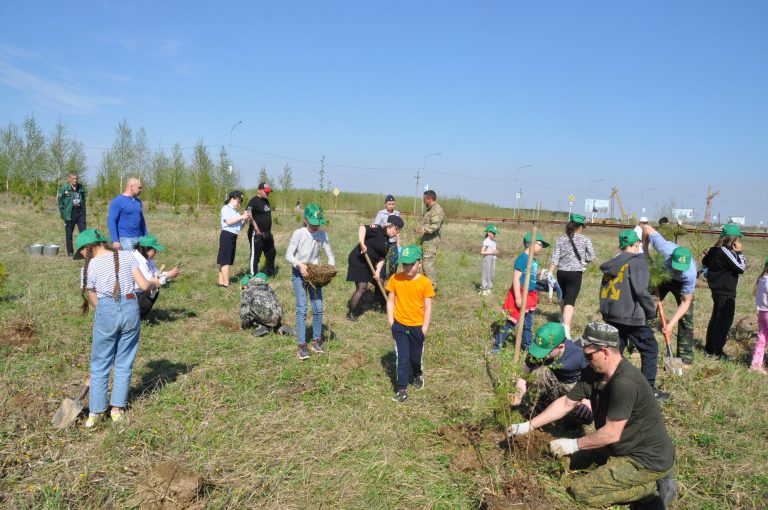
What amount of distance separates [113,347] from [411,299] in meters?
2.62

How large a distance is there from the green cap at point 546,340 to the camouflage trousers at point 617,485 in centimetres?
94

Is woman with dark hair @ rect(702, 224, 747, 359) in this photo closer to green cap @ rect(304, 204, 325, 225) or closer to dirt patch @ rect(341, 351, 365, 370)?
dirt patch @ rect(341, 351, 365, 370)

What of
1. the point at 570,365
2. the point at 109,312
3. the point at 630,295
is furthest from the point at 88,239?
the point at 630,295

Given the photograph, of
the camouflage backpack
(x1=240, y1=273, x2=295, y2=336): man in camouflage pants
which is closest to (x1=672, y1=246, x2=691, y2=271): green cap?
(x1=240, y1=273, x2=295, y2=336): man in camouflage pants

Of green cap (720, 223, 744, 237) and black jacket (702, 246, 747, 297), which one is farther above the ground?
green cap (720, 223, 744, 237)

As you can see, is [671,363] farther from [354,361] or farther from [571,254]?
[354,361]

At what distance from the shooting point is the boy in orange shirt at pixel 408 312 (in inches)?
188

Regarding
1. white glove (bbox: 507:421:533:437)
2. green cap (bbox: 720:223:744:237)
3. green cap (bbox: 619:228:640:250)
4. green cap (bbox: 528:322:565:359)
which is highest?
green cap (bbox: 720:223:744:237)

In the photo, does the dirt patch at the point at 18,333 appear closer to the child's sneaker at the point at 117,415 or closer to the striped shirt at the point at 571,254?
the child's sneaker at the point at 117,415

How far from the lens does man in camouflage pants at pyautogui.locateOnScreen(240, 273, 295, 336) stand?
21.1 ft

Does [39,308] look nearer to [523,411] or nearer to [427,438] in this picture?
[427,438]

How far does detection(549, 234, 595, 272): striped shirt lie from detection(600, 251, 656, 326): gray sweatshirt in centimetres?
125

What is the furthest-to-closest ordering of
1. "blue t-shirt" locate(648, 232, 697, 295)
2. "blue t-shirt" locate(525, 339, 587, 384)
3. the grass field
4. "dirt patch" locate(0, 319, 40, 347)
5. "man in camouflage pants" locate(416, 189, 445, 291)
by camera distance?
"man in camouflage pants" locate(416, 189, 445, 291) → "blue t-shirt" locate(648, 232, 697, 295) → "dirt patch" locate(0, 319, 40, 347) → "blue t-shirt" locate(525, 339, 587, 384) → the grass field

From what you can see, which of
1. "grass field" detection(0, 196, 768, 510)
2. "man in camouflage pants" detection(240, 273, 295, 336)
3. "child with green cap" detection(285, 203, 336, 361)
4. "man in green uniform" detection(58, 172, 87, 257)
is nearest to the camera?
"grass field" detection(0, 196, 768, 510)
